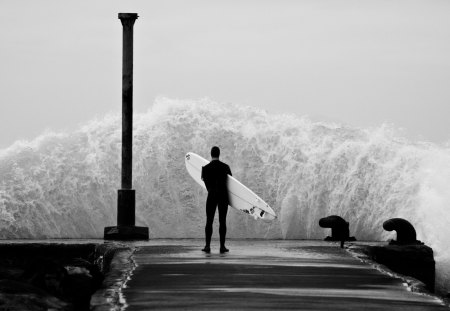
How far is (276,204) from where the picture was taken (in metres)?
37.5

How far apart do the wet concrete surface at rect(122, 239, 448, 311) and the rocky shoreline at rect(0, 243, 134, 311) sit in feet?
0.80

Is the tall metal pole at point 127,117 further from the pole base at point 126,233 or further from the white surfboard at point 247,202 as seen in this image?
the white surfboard at point 247,202

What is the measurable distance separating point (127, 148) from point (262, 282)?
821cm

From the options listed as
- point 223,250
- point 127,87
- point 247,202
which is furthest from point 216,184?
point 127,87

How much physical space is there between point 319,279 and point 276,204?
22081 mm

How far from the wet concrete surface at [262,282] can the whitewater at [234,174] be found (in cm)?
1251

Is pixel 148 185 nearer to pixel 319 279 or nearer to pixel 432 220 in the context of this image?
pixel 432 220

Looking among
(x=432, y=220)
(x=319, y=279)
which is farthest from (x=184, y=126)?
(x=319, y=279)

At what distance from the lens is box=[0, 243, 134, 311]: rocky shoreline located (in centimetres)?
1259

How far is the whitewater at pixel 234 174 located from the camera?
34438 millimetres

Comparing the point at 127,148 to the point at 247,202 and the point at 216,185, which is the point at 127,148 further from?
the point at 216,185

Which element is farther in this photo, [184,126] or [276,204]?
[184,126]

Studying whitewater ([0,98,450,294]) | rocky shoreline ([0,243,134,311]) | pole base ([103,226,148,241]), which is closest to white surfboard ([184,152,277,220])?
rocky shoreline ([0,243,134,311])

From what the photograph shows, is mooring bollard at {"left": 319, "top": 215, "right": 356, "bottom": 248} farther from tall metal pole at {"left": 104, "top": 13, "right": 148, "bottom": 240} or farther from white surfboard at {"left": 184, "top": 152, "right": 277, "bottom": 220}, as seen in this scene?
tall metal pole at {"left": 104, "top": 13, "right": 148, "bottom": 240}
